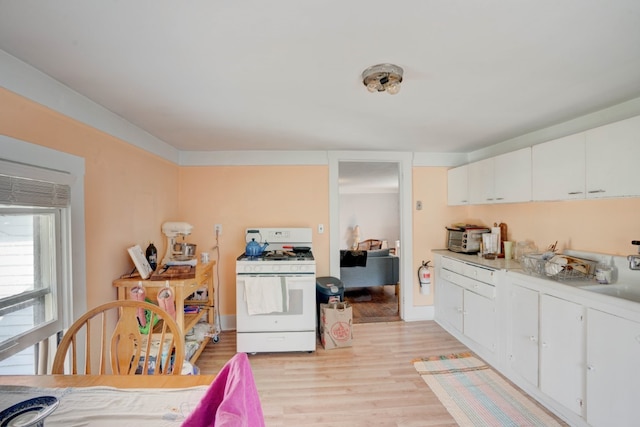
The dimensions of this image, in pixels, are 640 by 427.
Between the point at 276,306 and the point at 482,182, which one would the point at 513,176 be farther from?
the point at 276,306

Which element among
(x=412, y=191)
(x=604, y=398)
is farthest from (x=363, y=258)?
(x=604, y=398)

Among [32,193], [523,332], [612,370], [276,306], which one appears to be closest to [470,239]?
[523,332]

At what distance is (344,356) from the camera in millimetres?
2662

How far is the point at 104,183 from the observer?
1.99 m

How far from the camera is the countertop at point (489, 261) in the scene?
2408 millimetres

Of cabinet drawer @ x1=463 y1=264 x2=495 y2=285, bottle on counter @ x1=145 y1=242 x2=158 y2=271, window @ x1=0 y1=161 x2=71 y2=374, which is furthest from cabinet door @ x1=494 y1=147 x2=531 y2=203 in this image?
window @ x1=0 y1=161 x2=71 y2=374

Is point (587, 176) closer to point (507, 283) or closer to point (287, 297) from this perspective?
point (507, 283)

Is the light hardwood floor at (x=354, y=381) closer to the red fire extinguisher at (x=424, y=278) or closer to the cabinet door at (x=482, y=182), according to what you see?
the red fire extinguisher at (x=424, y=278)

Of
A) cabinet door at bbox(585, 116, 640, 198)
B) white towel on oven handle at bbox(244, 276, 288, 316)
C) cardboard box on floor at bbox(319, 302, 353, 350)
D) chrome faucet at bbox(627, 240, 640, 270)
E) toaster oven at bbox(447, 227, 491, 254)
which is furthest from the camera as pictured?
toaster oven at bbox(447, 227, 491, 254)

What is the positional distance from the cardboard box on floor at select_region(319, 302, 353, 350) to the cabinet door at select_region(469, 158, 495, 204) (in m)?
1.79

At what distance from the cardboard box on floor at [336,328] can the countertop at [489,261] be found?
4.25 ft

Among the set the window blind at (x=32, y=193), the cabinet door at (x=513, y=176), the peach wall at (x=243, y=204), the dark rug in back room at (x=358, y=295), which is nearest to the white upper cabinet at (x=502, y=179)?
the cabinet door at (x=513, y=176)

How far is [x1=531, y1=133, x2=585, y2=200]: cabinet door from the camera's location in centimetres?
198

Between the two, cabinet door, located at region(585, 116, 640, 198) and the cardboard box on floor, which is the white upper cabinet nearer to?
cabinet door, located at region(585, 116, 640, 198)
